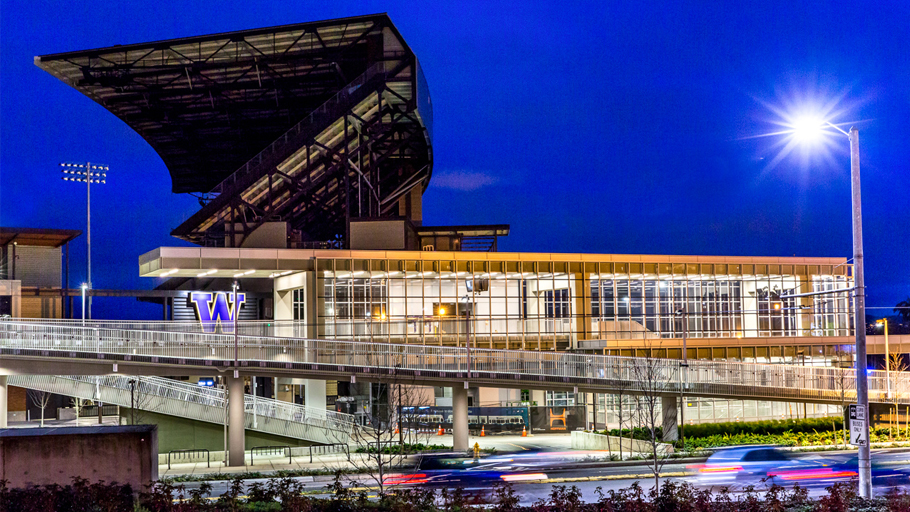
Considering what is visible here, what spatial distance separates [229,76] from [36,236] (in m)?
21.8

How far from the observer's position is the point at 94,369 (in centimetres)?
3734

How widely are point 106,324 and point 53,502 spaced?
2565 centimetres

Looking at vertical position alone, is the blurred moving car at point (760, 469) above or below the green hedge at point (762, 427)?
above

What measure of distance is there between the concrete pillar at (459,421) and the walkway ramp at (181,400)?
535cm

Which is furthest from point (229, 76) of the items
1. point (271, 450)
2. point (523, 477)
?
point (523, 477)

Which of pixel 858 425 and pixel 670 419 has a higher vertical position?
pixel 858 425

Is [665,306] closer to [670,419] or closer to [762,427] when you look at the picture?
[762,427]

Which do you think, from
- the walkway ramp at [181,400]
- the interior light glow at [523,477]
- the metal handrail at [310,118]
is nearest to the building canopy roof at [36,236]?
the metal handrail at [310,118]

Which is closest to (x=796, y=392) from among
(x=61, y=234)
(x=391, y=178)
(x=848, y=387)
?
(x=848, y=387)

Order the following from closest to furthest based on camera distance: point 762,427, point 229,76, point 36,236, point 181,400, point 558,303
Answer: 1. point 181,400
2. point 762,427
3. point 558,303
4. point 229,76
5. point 36,236

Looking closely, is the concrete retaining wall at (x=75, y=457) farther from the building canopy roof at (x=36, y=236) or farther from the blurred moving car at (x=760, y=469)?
the building canopy roof at (x=36, y=236)

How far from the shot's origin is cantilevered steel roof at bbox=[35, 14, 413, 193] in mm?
57781

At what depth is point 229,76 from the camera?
6412 centimetres

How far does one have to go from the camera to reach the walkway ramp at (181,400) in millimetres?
40562
